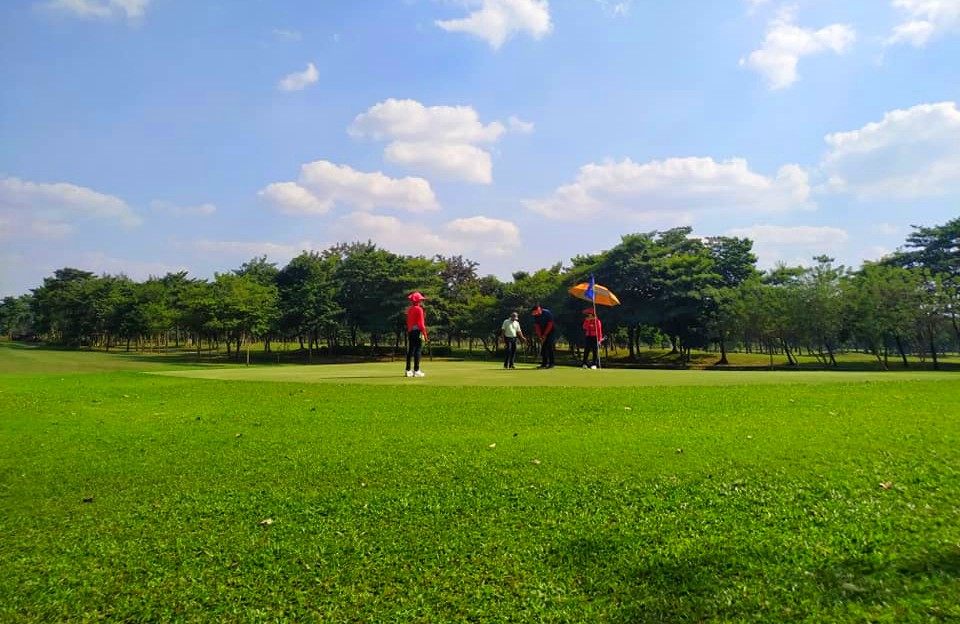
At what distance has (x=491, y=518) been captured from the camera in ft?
14.8

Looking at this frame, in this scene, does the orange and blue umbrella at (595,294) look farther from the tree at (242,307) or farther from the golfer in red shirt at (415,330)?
the tree at (242,307)

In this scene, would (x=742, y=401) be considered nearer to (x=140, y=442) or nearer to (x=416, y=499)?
(x=416, y=499)

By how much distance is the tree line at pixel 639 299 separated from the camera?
42.6m

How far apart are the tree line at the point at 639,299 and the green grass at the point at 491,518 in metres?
40.7

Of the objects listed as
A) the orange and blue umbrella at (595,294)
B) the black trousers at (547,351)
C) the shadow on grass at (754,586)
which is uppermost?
the orange and blue umbrella at (595,294)

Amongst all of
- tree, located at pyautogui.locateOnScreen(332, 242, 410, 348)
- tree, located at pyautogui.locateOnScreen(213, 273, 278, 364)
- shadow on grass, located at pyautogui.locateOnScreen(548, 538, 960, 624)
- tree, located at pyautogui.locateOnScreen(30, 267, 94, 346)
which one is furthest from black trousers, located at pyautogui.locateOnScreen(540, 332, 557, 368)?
tree, located at pyautogui.locateOnScreen(30, 267, 94, 346)

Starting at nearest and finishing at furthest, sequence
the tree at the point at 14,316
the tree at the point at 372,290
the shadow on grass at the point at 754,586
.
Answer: the shadow on grass at the point at 754,586 → the tree at the point at 372,290 → the tree at the point at 14,316

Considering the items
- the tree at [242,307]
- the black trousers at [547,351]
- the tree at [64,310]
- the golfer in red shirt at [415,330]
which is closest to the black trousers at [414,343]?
the golfer in red shirt at [415,330]

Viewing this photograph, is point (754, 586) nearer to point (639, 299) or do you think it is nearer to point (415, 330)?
point (415, 330)

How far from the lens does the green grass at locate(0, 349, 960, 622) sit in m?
3.35

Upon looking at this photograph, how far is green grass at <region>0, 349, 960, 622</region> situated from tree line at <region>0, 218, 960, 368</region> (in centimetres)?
4071

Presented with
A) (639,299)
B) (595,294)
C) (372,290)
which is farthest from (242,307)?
(595,294)

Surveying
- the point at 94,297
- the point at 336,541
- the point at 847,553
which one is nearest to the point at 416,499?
the point at 336,541

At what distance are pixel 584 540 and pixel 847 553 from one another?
1.77 m
